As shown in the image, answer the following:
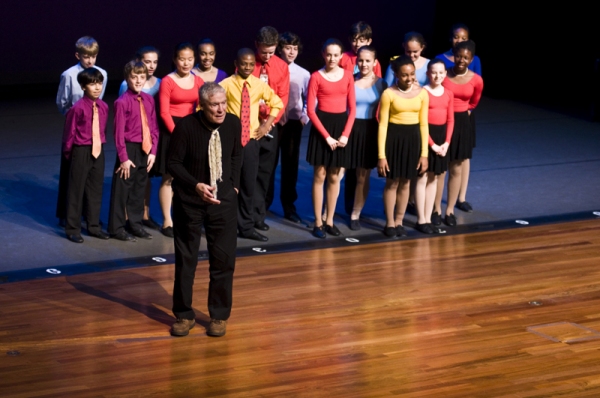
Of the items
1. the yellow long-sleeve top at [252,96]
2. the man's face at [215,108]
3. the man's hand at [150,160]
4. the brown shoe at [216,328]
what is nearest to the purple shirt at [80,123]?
the man's hand at [150,160]

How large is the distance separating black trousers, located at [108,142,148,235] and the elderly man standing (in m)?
1.78

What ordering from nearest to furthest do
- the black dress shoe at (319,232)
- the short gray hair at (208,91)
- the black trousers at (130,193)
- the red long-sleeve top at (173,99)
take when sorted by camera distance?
the short gray hair at (208,91) < the red long-sleeve top at (173,99) < the black trousers at (130,193) < the black dress shoe at (319,232)

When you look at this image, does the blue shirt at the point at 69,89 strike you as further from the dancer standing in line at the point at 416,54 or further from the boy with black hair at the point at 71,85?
the dancer standing in line at the point at 416,54

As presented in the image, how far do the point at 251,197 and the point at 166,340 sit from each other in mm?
1978

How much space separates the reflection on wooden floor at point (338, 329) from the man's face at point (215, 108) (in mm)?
1107

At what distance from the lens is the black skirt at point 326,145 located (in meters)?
6.90

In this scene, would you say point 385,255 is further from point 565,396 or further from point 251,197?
point 565,396

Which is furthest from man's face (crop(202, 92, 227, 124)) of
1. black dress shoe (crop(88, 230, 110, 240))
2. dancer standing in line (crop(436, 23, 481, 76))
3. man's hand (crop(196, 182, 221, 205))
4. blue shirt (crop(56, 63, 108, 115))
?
dancer standing in line (crop(436, 23, 481, 76))

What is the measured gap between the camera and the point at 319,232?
23.1 ft

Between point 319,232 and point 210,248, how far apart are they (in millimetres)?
1993

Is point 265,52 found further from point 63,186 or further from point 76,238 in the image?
point 76,238

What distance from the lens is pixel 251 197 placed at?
6.94 metres

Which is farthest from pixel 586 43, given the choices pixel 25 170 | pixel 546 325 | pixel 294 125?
pixel 546 325

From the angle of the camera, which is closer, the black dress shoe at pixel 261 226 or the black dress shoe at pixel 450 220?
the black dress shoe at pixel 261 226
